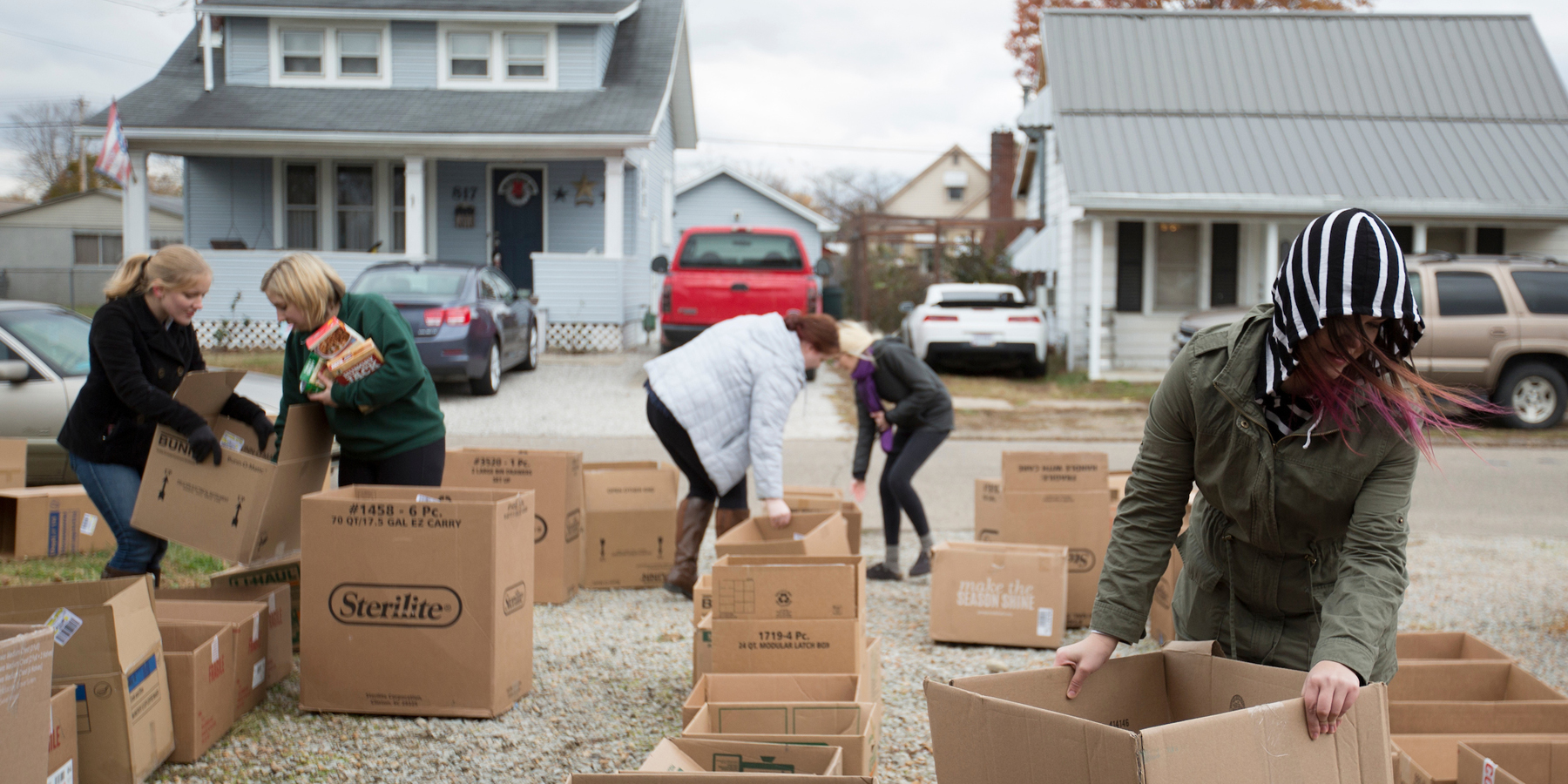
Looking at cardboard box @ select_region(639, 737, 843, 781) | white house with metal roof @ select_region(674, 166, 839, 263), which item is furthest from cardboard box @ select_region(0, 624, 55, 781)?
white house with metal roof @ select_region(674, 166, 839, 263)

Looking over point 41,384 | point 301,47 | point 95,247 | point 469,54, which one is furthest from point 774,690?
point 95,247

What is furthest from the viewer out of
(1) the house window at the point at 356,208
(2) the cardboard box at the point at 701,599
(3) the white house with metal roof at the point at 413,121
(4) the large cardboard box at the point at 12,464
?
(1) the house window at the point at 356,208

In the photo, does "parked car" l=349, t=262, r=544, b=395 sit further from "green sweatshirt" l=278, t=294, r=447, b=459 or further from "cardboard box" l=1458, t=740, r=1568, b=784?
"cardboard box" l=1458, t=740, r=1568, b=784

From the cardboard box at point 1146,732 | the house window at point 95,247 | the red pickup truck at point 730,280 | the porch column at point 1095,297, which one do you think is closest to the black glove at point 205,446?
the cardboard box at point 1146,732

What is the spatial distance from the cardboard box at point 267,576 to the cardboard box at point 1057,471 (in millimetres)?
3297

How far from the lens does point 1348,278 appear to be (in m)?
1.92

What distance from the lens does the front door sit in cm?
1917

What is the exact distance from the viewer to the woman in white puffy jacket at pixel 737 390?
16.6ft

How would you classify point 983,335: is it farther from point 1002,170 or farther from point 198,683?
point 1002,170

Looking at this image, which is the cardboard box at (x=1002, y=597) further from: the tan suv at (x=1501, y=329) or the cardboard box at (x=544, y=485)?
the tan suv at (x=1501, y=329)

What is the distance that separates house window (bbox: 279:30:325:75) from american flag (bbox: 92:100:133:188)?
3.10 meters

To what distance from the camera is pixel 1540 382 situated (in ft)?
40.2

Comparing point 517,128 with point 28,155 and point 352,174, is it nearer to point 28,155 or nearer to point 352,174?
point 352,174

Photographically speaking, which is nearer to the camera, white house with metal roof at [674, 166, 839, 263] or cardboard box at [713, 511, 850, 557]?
cardboard box at [713, 511, 850, 557]
